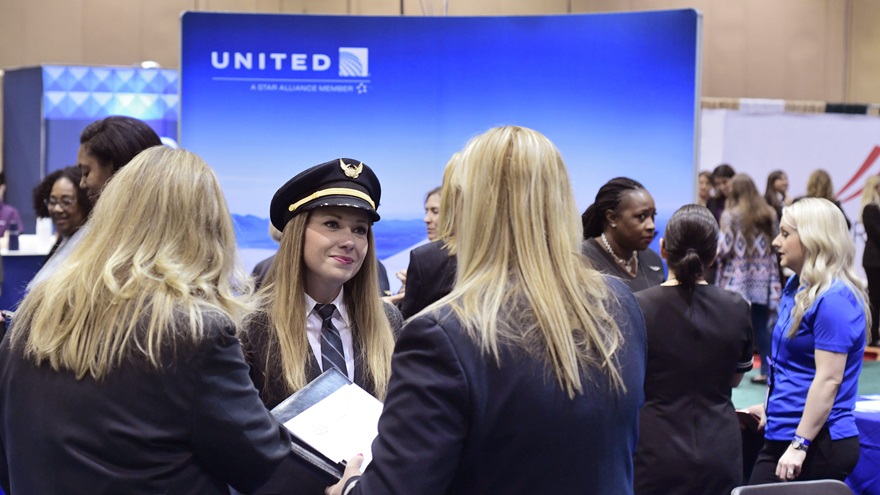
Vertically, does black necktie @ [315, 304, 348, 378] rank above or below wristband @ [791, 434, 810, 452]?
above

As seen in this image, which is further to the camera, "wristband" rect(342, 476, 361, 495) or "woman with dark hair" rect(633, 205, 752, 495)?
"woman with dark hair" rect(633, 205, 752, 495)

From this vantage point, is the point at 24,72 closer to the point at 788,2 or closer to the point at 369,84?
the point at 369,84

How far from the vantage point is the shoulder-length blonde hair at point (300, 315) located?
2068 mm

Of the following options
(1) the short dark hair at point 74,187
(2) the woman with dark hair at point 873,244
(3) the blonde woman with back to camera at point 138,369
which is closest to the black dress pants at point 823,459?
(3) the blonde woman with back to camera at point 138,369

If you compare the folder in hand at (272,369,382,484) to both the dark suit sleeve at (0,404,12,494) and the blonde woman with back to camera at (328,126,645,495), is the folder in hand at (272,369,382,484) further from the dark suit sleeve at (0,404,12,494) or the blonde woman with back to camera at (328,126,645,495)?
the dark suit sleeve at (0,404,12,494)

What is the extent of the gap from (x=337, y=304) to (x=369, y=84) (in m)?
3.51

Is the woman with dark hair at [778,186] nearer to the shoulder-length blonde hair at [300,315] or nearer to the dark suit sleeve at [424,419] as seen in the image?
the shoulder-length blonde hair at [300,315]

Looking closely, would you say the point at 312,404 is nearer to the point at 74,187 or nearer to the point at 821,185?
the point at 74,187

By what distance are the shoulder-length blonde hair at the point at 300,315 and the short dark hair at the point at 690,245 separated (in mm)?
1209

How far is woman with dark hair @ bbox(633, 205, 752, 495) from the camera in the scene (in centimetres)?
304

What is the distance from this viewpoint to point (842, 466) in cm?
325

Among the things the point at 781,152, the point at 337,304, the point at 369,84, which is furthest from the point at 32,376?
the point at 781,152

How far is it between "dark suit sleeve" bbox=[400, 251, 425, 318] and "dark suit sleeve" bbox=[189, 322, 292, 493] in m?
2.07

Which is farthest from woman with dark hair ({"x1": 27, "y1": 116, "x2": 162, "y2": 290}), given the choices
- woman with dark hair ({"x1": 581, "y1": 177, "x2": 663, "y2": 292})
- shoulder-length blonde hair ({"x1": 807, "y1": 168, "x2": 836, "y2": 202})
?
shoulder-length blonde hair ({"x1": 807, "y1": 168, "x2": 836, "y2": 202})
